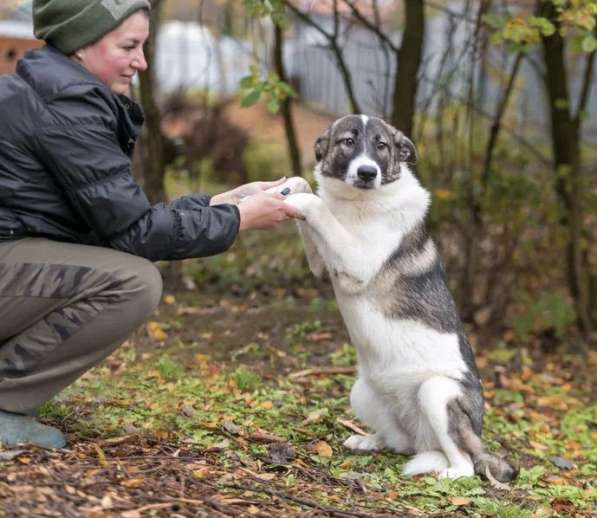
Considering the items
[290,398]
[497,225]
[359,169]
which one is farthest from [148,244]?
[497,225]

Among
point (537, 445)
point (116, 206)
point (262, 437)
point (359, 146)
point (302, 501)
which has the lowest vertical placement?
point (537, 445)

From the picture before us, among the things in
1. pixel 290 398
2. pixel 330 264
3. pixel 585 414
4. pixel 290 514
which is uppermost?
pixel 330 264

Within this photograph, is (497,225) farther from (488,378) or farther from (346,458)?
(346,458)

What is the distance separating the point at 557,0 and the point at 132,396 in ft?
12.1

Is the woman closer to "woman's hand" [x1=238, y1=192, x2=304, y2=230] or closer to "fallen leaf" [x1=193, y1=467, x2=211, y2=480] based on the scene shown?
"woman's hand" [x1=238, y1=192, x2=304, y2=230]

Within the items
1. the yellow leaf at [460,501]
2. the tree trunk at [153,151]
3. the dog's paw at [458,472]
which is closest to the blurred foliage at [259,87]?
the tree trunk at [153,151]

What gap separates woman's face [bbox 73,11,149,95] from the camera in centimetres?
395

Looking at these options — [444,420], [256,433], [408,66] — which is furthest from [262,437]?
[408,66]

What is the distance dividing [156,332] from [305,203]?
2.71 metres

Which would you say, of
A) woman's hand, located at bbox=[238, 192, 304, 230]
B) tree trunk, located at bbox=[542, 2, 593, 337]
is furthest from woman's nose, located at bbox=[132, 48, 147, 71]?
tree trunk, located at bbox=[542, 2, 593, 337]

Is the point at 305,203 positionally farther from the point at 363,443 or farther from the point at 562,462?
the point at 562,462

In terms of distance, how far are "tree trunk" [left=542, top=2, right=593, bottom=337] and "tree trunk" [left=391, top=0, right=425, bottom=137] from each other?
4.83ft

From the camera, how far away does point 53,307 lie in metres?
4.00

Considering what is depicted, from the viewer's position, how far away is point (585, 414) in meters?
6.79
